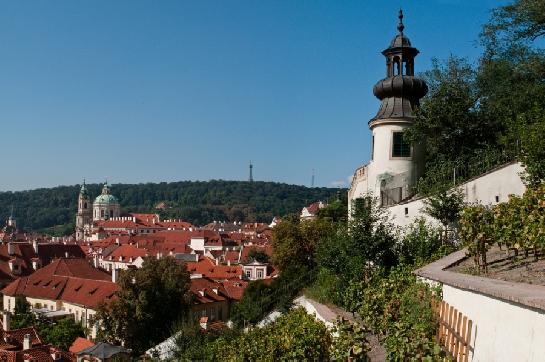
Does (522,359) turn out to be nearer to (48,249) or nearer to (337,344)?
(337,344)

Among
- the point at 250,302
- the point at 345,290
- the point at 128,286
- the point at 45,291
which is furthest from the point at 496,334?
the point at 45,291

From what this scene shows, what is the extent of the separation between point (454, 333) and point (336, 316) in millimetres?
5390

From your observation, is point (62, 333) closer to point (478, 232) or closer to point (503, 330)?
point (478, 232)

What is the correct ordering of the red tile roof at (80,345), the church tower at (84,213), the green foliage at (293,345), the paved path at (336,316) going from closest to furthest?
the green foliage at (293,345) < the paved path at (336,316) < the red tile roof at (80,345) < the church tower at (84,213)

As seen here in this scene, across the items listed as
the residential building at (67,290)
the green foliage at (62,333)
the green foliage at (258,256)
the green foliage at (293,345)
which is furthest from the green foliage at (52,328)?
the green foliage at (258,256)

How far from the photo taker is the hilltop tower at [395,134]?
69.5ft

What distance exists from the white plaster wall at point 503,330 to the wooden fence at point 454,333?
102mm

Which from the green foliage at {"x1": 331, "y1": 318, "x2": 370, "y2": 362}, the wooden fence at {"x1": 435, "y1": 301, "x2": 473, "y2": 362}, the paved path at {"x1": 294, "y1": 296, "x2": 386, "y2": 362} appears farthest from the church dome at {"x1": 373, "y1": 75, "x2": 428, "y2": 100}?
the green foliage at {"x1": 331, "y1": 318, "x2": 370, "y2": 362}

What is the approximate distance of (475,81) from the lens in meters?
23.4

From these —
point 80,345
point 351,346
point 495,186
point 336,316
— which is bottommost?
point 80,345

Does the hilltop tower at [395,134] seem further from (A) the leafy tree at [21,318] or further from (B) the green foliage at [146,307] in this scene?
(A) the leafy tree at [21,318]

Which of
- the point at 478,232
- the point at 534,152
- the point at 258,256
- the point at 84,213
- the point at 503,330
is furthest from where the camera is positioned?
the point at 84,213

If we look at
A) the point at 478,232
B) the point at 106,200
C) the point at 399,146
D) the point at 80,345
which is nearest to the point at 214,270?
the point at 80,345

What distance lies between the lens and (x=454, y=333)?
25.6ft
